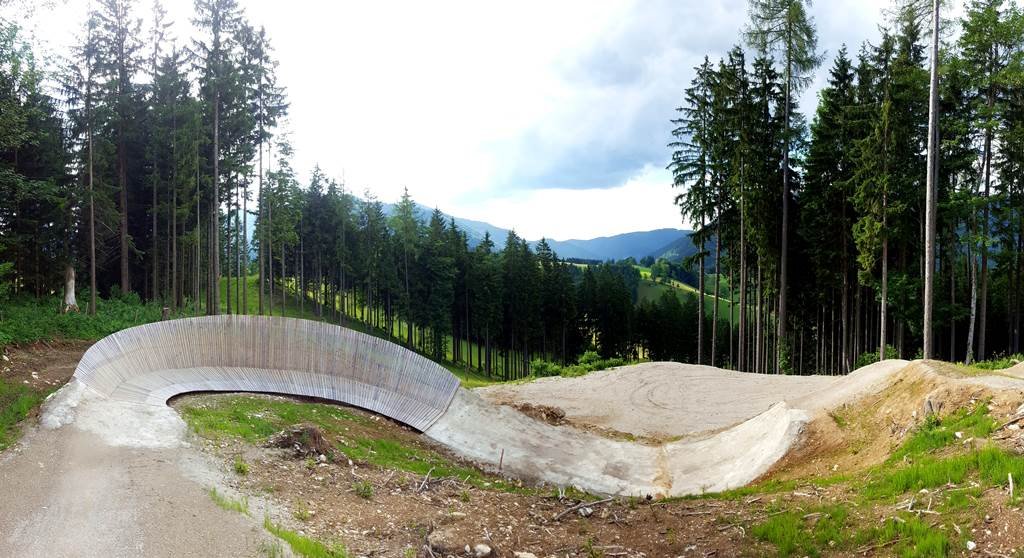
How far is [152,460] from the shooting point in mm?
9281

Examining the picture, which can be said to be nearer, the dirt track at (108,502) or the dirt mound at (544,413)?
the dirt track at (108,502)

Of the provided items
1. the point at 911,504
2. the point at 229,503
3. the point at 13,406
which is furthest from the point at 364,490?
the point at 911,504

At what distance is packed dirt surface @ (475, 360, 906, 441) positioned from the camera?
17.0m

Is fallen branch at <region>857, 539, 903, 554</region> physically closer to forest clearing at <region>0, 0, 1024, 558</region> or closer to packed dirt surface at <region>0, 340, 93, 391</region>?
forest clearing at <region>0, 0, 1024, 558</region>

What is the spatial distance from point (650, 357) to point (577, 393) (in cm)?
4390

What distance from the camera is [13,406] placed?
1096cm

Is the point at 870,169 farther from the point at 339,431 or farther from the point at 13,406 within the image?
the point at 13,406

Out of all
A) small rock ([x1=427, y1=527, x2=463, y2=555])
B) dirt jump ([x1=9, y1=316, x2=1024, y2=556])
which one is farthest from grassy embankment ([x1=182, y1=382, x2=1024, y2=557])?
small rock ([x1=427, y1=527, x2=463, y2=555])

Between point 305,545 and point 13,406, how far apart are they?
8436 mm

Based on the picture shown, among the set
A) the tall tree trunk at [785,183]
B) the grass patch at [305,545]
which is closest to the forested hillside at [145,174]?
the grass patch at [305,545]

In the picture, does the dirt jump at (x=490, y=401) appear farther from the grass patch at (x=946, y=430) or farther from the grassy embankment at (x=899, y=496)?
the grass patch at (x=946, y=430)

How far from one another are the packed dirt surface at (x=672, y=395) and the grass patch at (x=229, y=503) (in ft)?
37.4

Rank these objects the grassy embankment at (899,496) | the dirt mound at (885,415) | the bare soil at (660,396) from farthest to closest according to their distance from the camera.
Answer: the bare soil at (660,396) < the dirt mound at (885,415) < the grassy embankment at (899,496)

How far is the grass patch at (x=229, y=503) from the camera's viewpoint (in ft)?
25.4
